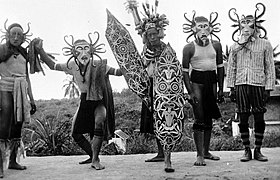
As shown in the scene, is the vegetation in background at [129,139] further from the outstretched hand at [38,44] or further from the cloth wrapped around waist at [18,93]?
the outstretched hand at [38,44]

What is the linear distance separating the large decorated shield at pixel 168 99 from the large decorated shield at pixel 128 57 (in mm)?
251

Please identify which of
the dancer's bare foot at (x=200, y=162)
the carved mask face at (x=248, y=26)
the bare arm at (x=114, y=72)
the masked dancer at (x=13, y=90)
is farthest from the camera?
the carved mask face at (x=248, y=26)

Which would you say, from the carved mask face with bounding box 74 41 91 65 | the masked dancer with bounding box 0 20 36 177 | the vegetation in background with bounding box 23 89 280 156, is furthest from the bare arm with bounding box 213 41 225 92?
the masked dancer with bounding box 0 20 36 177

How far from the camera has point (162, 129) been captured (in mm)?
5262

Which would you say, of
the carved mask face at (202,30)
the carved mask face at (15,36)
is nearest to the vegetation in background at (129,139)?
the carved mask face at (15,36)

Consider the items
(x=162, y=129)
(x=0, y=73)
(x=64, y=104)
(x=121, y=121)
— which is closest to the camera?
(x=162, y=129)

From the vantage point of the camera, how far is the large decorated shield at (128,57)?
560cm

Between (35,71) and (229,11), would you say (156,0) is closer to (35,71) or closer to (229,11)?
(229,11)

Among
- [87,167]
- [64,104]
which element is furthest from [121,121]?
[87,167]

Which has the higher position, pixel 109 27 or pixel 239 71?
pixel 109 27

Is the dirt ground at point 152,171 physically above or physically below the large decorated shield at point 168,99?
below

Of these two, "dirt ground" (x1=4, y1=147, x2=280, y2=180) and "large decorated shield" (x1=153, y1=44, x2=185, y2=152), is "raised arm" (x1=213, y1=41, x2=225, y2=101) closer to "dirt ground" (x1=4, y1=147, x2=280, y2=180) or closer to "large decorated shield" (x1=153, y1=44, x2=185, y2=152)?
"large decorated shield" (x1=153, y1=44, x2=185, y2=152)

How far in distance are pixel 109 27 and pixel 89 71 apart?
667 millimetres

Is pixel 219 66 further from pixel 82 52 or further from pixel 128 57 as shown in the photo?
pixel 82 52
